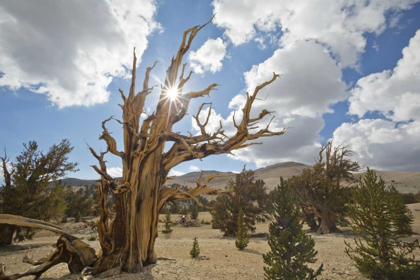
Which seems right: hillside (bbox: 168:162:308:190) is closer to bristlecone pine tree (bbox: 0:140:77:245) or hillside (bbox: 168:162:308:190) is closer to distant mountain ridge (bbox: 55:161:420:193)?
distant mountain ridge (bbox: 55:161:420:193)

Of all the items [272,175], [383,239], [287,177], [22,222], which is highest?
[272,175]

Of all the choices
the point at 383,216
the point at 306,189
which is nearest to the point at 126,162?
the point at 383,216

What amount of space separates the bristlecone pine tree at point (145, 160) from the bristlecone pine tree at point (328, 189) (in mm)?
9908

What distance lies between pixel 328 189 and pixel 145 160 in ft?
42.1

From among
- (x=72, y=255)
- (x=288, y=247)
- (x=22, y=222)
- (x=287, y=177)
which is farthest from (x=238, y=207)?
(x=287, y=177)

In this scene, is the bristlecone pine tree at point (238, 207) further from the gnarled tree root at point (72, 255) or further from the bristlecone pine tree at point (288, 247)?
the gnarled tree root at point (72, 255)

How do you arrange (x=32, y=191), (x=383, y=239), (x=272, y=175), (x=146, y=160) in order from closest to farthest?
(x=383, y=239) → (x=146, y=160) → (x=32, y=191) → (x=272, y=175)

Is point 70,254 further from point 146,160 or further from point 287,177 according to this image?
point 287,177

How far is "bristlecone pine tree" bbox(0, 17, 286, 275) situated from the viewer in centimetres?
505

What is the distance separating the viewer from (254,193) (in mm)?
14695

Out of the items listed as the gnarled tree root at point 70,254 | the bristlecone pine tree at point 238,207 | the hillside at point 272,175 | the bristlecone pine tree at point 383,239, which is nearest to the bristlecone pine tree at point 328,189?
the bristlecone pine tree at point 238,207

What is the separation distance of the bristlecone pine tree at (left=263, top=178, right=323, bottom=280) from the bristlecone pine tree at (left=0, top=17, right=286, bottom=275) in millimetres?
2167

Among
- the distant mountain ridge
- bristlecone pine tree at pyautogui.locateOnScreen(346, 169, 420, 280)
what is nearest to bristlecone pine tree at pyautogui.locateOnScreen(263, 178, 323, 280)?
bristlecone pine tree at pyautogui.locateOnScreen(346, 169, 420, 280)

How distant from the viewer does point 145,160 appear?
17.9 ft
